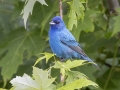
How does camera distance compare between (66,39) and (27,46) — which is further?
(27,46)

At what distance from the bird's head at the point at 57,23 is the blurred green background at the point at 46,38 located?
21cm

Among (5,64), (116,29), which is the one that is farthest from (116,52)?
(5,64)

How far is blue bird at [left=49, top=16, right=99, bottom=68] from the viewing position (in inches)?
160

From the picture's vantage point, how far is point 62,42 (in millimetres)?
4164

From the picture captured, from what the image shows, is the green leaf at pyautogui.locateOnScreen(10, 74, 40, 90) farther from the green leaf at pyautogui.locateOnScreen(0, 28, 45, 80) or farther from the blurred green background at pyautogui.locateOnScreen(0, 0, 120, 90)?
the green leaf at pyautogui.locateOnScreen(0, 28, 45, 80)

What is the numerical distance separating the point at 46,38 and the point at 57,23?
2.36 feet

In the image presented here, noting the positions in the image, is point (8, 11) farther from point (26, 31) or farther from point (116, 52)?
point (116, 52)

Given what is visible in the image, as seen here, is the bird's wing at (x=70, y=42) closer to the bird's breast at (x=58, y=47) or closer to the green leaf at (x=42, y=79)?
the bird's breast at (x=58, y=47)

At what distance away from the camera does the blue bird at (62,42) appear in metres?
4.05

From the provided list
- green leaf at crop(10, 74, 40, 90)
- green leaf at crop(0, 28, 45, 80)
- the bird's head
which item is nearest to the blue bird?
the bird's head

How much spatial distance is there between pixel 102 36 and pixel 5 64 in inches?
51.5

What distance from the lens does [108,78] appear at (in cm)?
511

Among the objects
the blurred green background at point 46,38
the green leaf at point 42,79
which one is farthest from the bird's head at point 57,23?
the green leaf at point 42,79

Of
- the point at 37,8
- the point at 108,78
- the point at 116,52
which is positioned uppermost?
the point at 37,8
